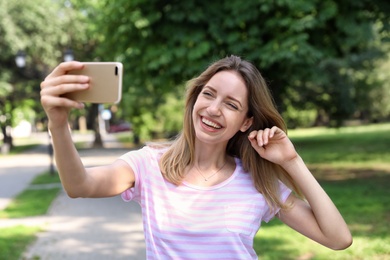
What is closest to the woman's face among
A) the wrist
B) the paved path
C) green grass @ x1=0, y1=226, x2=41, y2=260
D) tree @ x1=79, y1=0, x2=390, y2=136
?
the wrist

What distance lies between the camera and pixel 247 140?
7.88ft

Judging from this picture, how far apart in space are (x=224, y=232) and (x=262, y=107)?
1.76 feet

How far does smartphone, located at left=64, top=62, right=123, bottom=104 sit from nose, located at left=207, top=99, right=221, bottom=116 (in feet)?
1.83

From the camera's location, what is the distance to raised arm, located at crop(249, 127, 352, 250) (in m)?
2.19

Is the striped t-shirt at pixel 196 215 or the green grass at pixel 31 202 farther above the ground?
the striped t-shirt at pixel 196 215

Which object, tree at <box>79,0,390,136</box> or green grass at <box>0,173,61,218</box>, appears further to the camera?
green grass at <box>0,173,61,218</box>

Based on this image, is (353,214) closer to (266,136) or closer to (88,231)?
(88,231)

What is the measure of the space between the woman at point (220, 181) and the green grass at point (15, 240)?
519 centimetres

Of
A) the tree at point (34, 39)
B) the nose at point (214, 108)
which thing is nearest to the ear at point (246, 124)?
the nose at point (214, 108)

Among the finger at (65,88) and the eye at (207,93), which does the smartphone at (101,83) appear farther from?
the eye at (207,93)

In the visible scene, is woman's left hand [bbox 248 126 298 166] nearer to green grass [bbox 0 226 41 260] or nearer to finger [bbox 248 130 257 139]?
finger [bbox 248 130 257 139]

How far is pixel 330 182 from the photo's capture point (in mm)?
13539

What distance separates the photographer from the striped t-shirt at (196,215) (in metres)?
2.08

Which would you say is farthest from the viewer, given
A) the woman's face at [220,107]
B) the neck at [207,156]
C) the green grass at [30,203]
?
the green grass at [30,203]
